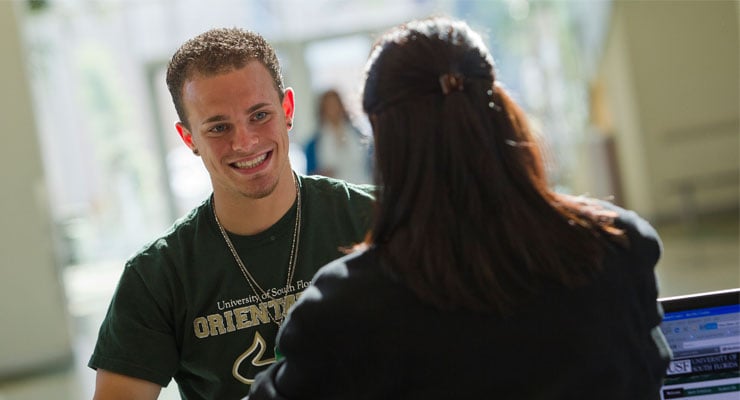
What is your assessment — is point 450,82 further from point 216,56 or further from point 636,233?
point 216,56

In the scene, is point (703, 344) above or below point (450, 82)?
below

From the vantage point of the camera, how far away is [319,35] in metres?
12.0

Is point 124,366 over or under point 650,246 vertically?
under

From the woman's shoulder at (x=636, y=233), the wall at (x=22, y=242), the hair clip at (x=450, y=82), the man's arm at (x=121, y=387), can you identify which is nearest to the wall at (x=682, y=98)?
the wall at (x=22, y=242)

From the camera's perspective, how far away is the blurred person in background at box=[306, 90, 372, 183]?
6277mm

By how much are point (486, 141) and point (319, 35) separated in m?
10.9

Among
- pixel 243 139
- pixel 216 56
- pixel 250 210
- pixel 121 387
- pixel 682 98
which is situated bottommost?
pixel 682 98

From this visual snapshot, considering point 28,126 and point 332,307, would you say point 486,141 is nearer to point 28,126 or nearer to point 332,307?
point 332,307

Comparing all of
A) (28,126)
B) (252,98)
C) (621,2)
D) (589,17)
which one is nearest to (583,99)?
(589,17)

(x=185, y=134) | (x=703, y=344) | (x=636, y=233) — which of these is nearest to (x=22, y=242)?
(x=185, y=134)

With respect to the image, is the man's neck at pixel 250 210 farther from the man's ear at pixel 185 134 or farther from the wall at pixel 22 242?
the wall at pixel 22 242

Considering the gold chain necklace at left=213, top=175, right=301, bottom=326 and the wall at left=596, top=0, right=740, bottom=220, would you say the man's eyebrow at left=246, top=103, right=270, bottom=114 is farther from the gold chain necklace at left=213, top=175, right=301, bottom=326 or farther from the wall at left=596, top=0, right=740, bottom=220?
the wall at left=596, top=0, right=740, bottom=220

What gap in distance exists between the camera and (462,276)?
3.93ft

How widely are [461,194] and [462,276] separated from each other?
0.31 feet
